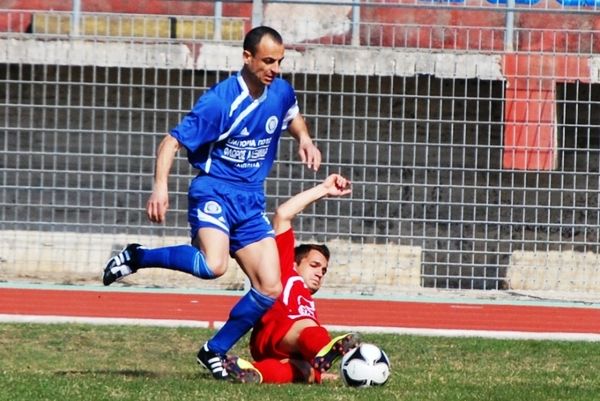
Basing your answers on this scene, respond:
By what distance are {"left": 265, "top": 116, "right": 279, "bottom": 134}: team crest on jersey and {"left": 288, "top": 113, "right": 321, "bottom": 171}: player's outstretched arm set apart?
0.27m

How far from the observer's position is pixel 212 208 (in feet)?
28.5

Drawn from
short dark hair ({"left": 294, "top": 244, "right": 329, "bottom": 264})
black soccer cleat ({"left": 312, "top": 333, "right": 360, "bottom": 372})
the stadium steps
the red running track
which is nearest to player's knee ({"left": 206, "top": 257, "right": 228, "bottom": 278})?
black soccer cleat ({"left": 312, "top": 333, "right": 360, "bottom": 372})

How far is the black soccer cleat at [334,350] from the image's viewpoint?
27.9ft

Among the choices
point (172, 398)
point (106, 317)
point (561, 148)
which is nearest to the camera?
point (172, 398)

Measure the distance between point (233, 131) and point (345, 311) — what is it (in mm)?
5211

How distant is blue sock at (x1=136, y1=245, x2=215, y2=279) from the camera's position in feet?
28.2

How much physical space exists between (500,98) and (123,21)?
3750mm

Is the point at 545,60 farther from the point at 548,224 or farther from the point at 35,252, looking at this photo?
the point at 35,252

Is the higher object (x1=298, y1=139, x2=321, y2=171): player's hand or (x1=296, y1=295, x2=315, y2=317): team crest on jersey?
(x1=298, y1=139, x2=321, y2=171): player's hand

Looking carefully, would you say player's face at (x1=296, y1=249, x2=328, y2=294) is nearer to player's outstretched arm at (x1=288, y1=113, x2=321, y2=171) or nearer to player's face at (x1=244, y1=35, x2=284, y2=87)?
player's outstretched arm at (x1=288, y1=113, x2=321, y2=171)

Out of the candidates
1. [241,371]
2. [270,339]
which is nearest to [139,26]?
[270,339]

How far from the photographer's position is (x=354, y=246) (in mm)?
15250

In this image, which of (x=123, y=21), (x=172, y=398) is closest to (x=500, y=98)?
(x=123, y=21)

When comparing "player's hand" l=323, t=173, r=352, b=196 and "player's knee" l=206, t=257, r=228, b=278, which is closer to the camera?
"player's knee" l=206, t=257, r=228, b=278
